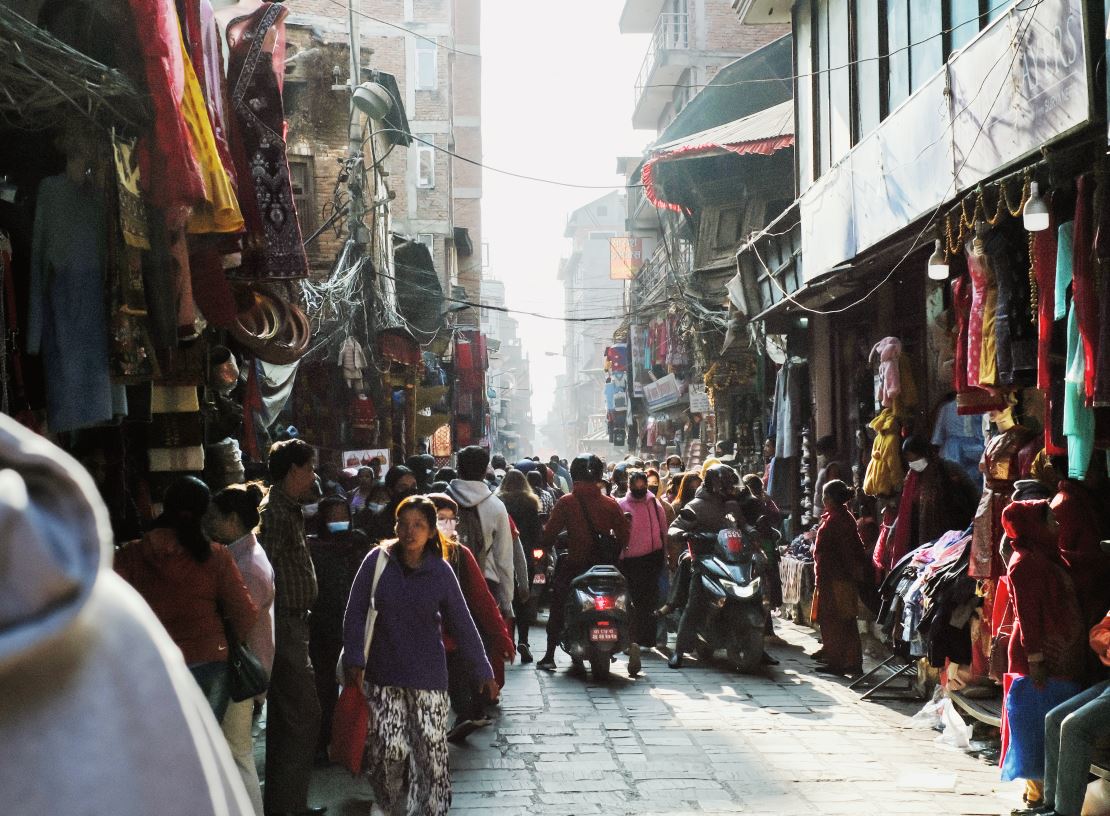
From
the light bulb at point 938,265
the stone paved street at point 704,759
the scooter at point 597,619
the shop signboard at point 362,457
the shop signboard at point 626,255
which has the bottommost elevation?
the stone paved street at point 704,759

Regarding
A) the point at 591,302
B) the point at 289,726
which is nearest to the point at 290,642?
the point at 289,726

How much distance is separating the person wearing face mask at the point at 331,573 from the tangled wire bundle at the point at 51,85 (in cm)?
281

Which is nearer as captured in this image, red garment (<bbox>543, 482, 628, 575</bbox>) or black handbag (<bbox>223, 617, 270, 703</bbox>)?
black handbag (<bbox>223, 617, 270, 703</bbox>)

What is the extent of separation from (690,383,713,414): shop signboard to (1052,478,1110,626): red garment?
19670mm

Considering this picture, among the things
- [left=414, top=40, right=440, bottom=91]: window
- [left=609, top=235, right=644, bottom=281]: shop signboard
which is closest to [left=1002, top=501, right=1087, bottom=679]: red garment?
[left=609, top=235, right=644, bottom=281]: shop signboard

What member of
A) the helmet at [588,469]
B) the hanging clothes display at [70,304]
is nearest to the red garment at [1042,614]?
the hanging clothes display at [70,304]

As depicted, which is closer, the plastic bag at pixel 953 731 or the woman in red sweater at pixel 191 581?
the woman in red sweater at pixel 191 581

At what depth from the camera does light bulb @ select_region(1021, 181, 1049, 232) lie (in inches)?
273

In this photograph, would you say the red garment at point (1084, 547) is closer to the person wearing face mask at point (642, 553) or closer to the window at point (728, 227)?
the person wearing face mask at point (642, 553)

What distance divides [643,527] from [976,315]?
16.7 feet

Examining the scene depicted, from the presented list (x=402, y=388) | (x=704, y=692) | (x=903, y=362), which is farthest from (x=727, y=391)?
(x=704, y=692)

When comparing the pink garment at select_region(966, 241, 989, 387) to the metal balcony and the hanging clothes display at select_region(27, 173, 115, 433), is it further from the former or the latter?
the metal balcony

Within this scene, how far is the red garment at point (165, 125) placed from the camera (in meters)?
5.46

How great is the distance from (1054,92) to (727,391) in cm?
1865
